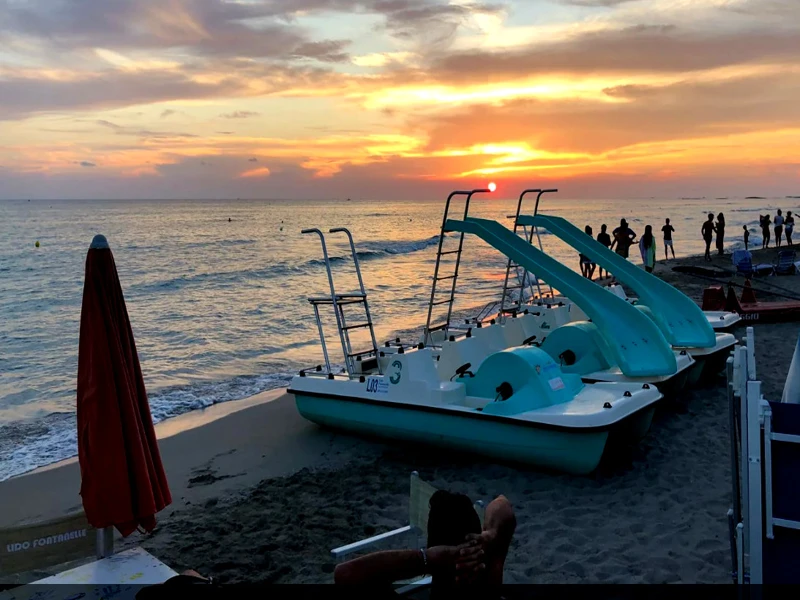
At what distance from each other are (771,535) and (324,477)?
15.6ft

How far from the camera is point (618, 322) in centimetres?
785

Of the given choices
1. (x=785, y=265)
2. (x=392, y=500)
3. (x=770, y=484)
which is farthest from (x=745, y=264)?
(x=770, y=484)

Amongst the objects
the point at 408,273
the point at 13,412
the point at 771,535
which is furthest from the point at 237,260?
the point at 771,535

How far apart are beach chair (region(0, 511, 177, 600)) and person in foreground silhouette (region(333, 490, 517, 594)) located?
1.28 meters

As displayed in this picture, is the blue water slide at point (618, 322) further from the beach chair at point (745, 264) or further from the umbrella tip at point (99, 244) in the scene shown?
the beach chair at point (745, 264)

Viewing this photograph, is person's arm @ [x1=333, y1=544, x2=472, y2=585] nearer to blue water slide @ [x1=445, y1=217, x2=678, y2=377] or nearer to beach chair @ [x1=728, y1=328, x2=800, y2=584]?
beach chair @ [x1=728, y1=328, x2=800, y2=584]

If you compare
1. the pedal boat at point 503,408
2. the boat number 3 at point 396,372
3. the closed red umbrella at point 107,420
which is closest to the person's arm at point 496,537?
the closed red umbrella at point 107,420

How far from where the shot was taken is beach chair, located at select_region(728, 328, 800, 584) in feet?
9.12

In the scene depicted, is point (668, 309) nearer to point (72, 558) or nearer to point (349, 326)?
point (349, 326)

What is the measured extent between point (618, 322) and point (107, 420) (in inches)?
226

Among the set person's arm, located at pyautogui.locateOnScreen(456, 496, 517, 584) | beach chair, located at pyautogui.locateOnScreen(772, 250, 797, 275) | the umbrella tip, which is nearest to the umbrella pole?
the umbrella tip

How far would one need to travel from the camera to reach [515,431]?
6465 millimetres

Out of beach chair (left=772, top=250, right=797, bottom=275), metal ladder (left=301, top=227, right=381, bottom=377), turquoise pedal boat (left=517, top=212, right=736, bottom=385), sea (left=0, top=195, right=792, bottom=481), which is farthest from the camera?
beach chair (left=772, top=250, right=797, bottom=275)

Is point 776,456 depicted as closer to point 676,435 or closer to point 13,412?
point 676,435
